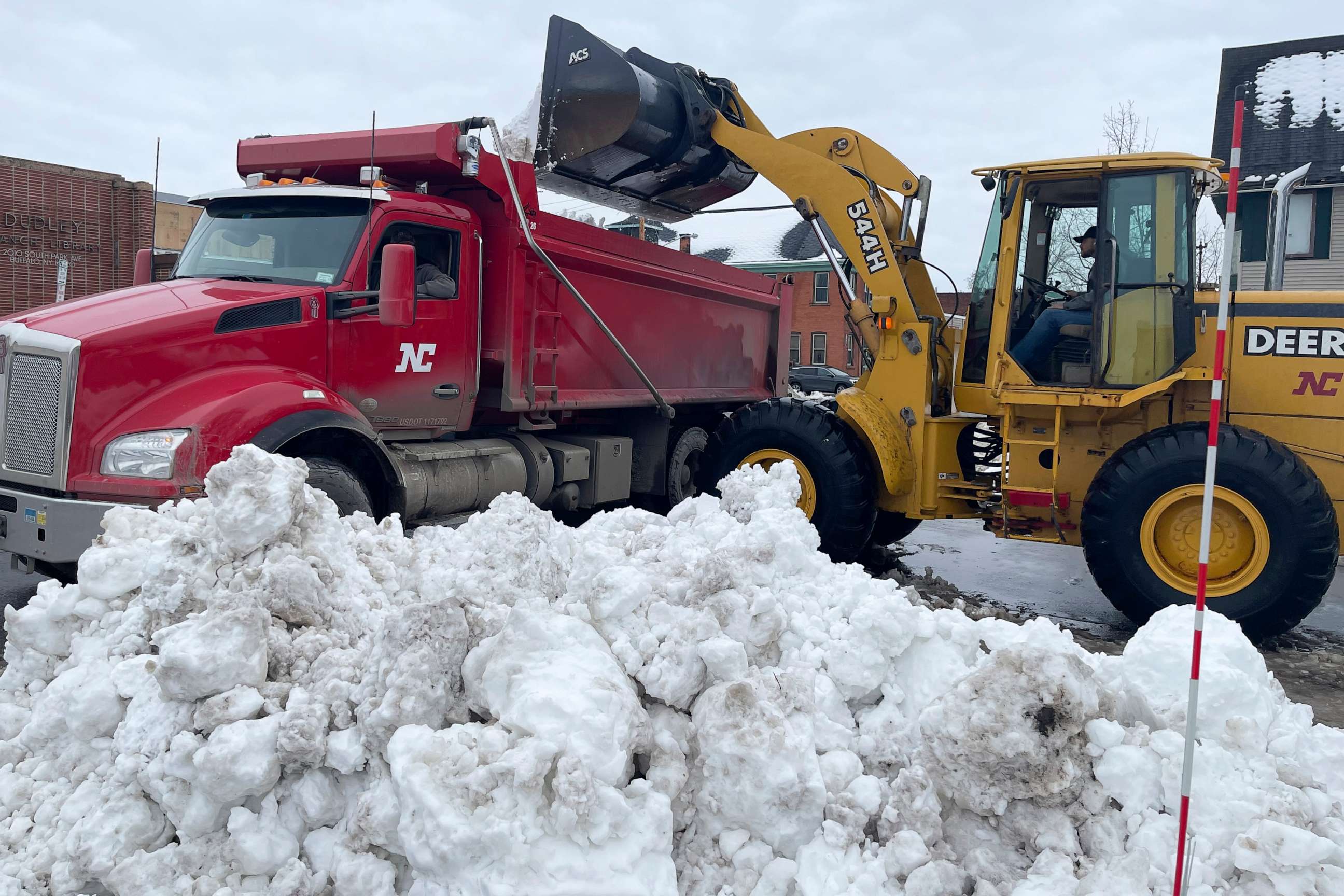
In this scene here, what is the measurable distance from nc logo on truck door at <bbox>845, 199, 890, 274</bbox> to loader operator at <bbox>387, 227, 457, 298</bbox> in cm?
309

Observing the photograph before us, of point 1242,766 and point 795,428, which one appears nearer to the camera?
point 1242,766

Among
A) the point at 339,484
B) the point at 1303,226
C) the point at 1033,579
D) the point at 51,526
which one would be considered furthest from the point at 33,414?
the point at 1303,226

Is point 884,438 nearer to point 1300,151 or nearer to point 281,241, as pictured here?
point 281,241

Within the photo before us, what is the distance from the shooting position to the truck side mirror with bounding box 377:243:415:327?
19.8 ft

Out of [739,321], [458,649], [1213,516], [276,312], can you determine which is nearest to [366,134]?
[276,312]

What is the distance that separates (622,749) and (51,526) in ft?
12.1

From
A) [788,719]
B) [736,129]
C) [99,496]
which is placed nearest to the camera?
[788,719]

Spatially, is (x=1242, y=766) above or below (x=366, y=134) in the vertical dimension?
below

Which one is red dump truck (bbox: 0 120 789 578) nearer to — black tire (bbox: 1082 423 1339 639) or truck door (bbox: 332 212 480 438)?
truck door (bbox: 332 212 480 438)

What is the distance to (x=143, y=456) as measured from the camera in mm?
5043

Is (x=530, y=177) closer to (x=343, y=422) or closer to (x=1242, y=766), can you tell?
(x=343, y=422)

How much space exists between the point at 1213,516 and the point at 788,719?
4.14 metres

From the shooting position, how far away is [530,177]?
738cm

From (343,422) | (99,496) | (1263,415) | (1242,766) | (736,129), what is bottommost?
(1242,766)
